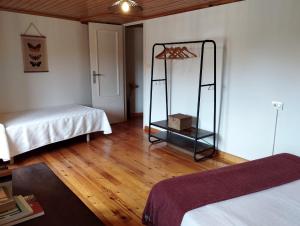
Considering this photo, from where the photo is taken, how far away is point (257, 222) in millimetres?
1283

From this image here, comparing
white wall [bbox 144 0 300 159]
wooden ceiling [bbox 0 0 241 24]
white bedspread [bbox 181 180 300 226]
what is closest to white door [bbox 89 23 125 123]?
wooden ceiling [bbox 0 0 241 24]

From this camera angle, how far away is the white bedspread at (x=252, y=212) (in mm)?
1292

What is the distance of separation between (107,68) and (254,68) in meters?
2.83

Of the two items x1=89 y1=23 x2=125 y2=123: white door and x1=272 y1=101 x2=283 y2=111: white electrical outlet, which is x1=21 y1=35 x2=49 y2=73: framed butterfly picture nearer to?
x1=89 y1=23 x2=125 y2=123: white door

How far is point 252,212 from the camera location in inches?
53.7

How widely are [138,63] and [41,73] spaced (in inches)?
91.9

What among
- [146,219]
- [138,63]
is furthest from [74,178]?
[138,63]

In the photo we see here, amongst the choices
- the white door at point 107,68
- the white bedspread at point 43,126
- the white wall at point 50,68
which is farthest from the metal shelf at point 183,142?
the white wall at point 50,68

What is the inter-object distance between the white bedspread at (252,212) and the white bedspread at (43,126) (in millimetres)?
2656

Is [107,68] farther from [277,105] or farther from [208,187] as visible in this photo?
[208,187]

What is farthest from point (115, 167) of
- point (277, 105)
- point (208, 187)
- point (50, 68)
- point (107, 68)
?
point (107, 68)

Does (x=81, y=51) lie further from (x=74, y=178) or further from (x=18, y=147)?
(x=74, y=178)

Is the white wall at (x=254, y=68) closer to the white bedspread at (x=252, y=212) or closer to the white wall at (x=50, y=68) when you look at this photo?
the white bedspread at (x=252, y=212)

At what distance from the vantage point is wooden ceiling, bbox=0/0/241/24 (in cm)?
338
